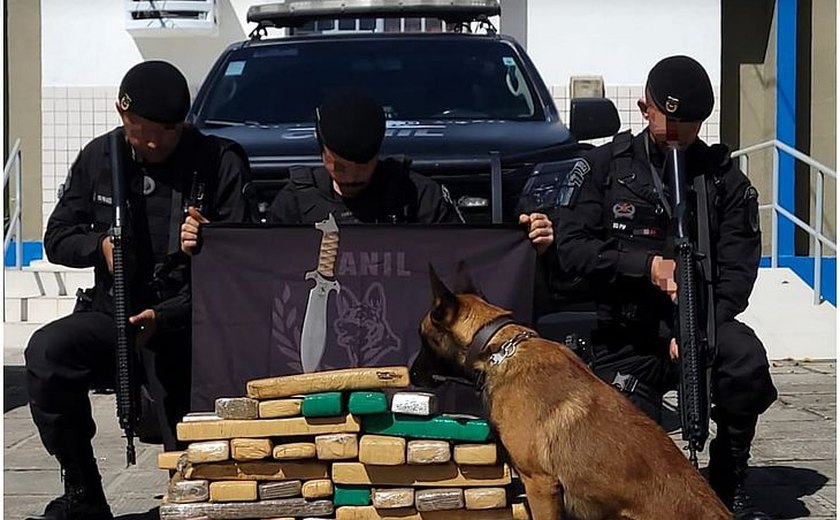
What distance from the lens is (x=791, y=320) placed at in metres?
9.27

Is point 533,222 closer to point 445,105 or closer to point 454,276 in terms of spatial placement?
point 454,276

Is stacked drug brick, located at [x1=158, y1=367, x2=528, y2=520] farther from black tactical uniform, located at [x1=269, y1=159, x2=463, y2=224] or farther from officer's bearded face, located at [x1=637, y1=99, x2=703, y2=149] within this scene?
officer's bearded face, located at [x1=637, y1=99, x2=703, y2=149]

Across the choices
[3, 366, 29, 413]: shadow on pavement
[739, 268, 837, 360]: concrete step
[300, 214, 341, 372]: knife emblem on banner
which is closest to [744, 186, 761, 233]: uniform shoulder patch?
[300, 214, 341, 372]: knife emblem on banner

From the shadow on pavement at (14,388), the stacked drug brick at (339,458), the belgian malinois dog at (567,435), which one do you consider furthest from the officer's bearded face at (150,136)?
the shadow on pavement at (14,388)

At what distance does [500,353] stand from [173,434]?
1465 millimetres

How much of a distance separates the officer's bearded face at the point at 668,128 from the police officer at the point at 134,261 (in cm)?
164

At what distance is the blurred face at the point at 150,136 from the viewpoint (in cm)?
451

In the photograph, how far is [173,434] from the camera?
4.62 metres

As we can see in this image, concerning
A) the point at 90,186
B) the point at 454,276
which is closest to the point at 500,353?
the point at 454,276

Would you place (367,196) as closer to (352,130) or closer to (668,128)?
(352,130)

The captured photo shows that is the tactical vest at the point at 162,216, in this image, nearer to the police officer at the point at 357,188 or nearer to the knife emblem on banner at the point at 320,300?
the police officer at the point at 357,188

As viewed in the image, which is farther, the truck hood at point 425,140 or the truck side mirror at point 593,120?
the truck side mirror at point 593,120

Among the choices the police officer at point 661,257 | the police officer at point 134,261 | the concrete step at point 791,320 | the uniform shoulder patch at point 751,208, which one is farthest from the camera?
the concrete step at point 791,320

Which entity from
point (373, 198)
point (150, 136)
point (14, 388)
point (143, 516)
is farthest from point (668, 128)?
point (14, 388)
